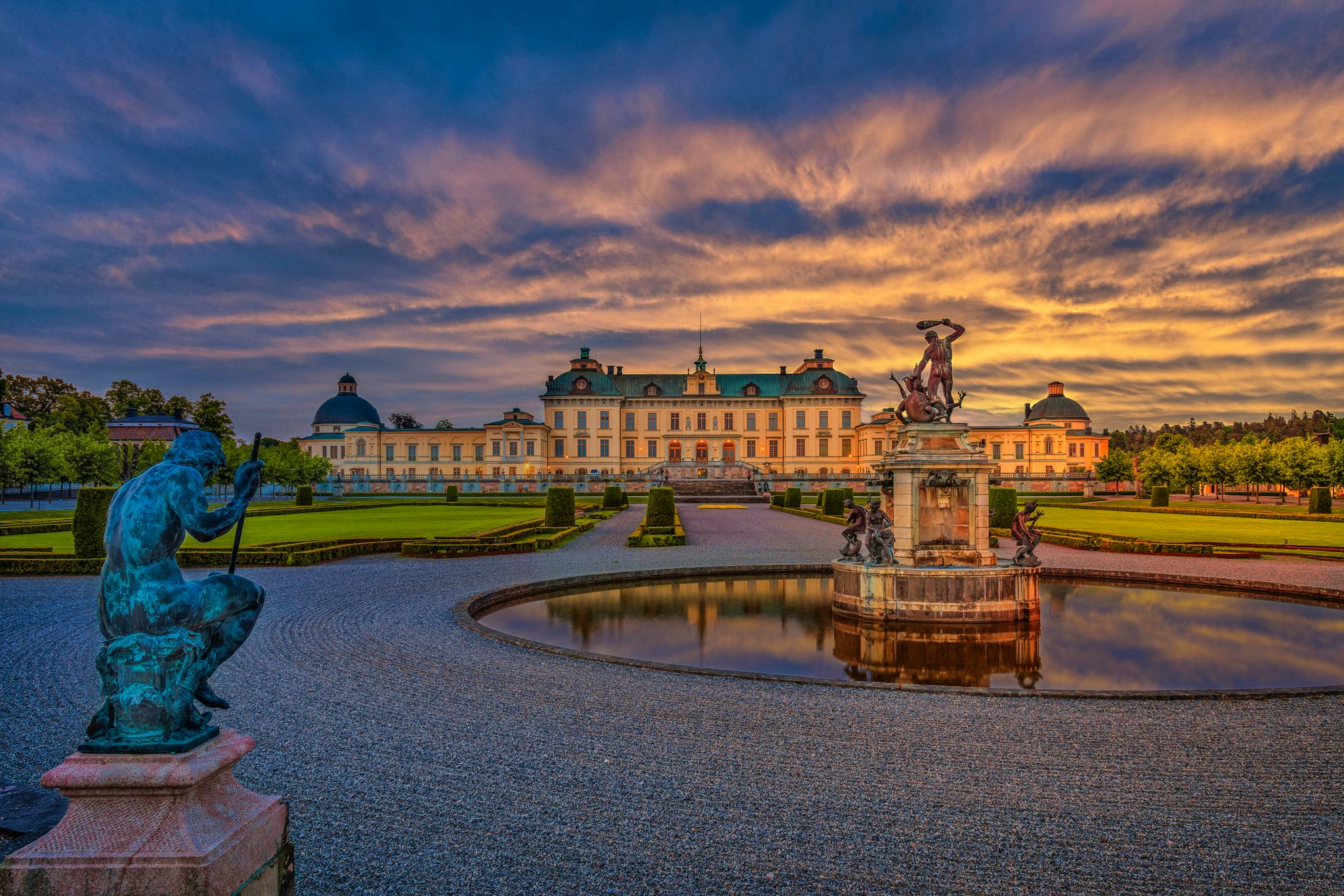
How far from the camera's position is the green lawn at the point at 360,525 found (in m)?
22.1

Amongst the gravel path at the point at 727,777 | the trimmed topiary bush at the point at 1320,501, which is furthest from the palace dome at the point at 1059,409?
the gravel path at the point at 727,777

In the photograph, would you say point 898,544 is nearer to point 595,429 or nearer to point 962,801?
point 962,801

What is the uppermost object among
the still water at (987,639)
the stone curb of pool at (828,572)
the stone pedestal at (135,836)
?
the stone pedestal at (135,836)

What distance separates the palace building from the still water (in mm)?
61363

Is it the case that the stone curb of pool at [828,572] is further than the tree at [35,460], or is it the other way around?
the tree at [35,460]

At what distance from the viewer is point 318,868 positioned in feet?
13.3

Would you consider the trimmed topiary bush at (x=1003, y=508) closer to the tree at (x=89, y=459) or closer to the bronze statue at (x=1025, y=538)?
the bronze statue at (x=1025, y=538)

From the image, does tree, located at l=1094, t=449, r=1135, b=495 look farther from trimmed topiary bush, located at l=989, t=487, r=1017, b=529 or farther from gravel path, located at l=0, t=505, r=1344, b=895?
gravel path, located at l=0, t=505, r=1344, b=895

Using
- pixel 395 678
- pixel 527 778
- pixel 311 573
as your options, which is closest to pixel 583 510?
pixel 311 573

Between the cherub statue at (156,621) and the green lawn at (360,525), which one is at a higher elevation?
the cherub statue at (156,621)

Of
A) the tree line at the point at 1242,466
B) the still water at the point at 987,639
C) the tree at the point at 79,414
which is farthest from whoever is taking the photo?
the tree at the point at 79,414

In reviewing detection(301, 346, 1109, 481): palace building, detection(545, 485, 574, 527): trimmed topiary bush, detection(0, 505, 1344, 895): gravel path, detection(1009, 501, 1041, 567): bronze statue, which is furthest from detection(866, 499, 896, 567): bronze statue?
detection(301, 346, 1109, 481): palace building

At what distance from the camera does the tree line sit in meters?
45.4

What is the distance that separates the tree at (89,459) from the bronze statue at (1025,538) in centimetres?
5345
